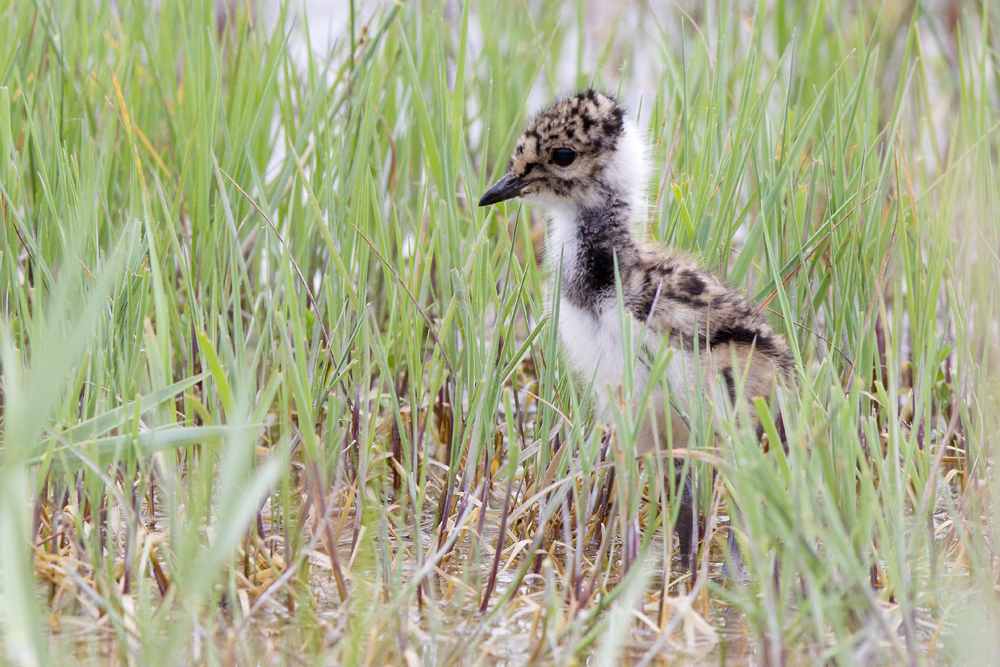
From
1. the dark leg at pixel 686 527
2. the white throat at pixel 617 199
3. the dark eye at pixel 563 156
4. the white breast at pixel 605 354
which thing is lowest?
the dark leg at pixel 686 527

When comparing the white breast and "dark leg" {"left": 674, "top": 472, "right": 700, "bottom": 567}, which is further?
"dark leg" {"left": 674, "top": 472, "right": 700, "bottom": 567}

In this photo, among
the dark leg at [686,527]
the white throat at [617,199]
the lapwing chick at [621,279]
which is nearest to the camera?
the lapwing chick at [621,279]

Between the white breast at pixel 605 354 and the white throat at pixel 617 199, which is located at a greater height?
the white throat at pixel 617 199

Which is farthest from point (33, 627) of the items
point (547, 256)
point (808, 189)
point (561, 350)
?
point (808, 189)

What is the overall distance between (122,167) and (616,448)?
1.91 m

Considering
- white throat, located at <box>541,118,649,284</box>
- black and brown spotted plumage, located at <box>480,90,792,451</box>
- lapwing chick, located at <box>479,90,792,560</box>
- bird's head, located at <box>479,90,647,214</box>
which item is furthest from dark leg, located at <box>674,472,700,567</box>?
bird's head, located at <box>479,90,647,214</box>

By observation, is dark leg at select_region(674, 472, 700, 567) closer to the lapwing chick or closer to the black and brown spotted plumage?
the lapwing chick

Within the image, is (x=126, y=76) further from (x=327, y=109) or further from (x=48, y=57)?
(x=327, y=109)

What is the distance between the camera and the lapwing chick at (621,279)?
255 cm

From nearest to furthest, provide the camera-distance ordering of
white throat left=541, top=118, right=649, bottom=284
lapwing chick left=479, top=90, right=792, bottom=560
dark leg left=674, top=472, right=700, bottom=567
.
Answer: lapwing chick left=479, top=90, right=792, bottom=560 < dark leg left=674, top=472, right=700, bottom=567 < white throat left=541, top=118, right=649, bottom=284

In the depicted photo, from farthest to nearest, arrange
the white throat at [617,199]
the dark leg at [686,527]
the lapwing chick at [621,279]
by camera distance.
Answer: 1. the white throat at [617,199]
2. the dark leg at [686,527]
3. the lapwing chick at [621,279]

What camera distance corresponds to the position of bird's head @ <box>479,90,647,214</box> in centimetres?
290

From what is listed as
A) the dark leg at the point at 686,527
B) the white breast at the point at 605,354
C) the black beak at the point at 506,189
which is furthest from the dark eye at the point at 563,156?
the dark leg at the point at 686,527

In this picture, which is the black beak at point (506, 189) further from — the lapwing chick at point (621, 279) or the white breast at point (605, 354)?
the white breast at point (605, 354)
